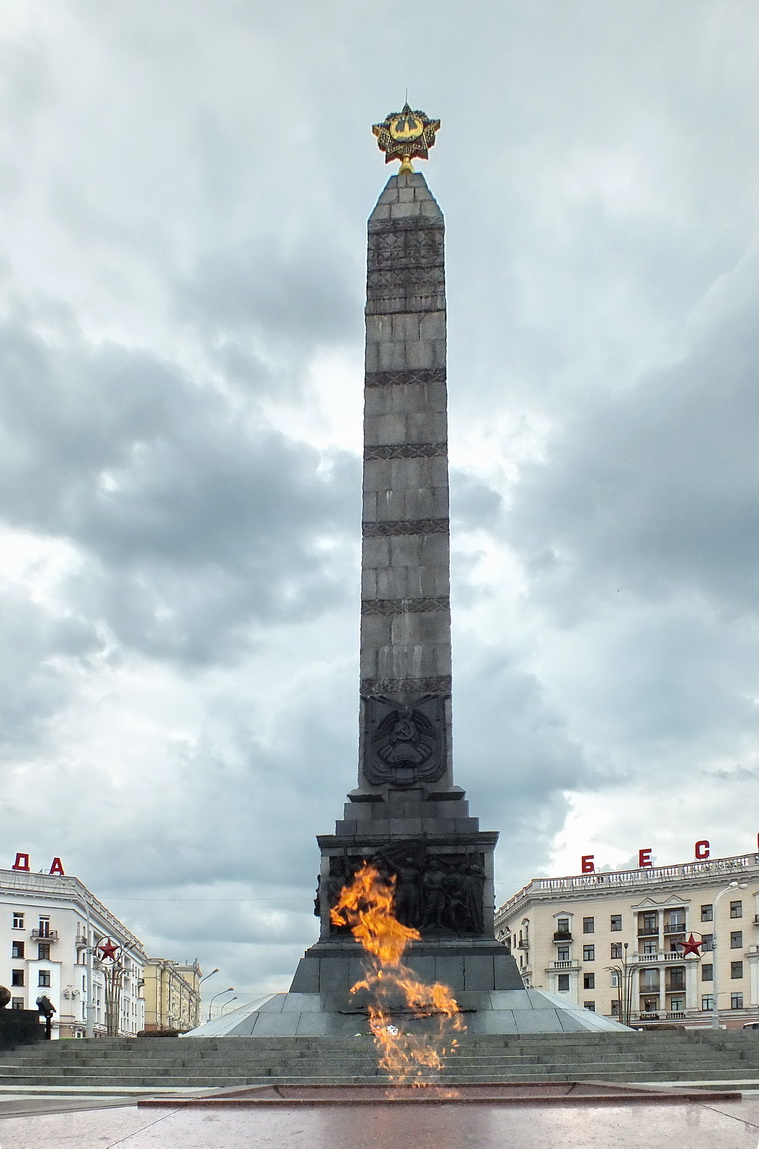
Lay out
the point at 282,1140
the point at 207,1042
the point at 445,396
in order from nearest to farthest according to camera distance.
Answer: the point at 282,1140 → the point at 207,1042 → the point at 445,396

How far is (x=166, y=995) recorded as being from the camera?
11006cm

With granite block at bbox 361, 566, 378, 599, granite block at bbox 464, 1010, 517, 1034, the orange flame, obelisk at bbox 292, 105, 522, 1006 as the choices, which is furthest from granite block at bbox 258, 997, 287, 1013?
granite block at bbox 361, 566, 378, 599

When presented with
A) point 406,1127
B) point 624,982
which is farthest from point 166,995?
point 406,1127

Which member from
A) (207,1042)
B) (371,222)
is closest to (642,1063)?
(207,1042)

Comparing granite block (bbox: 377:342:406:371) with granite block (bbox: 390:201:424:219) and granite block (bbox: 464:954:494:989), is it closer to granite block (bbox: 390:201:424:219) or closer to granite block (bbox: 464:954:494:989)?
granite block (bbox: 390:201:424:219)

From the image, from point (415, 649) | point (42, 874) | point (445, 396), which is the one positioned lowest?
point (42, 874)

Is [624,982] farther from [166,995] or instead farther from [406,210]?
[166,995]

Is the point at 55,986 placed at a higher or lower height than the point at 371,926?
lower

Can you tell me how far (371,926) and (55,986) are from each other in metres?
48.3

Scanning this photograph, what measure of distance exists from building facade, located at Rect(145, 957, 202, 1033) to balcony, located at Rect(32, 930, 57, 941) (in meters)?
31.4

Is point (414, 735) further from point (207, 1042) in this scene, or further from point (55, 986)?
point (55, 986)

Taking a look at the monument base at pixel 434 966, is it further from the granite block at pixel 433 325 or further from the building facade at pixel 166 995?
the building facade at pixel 166 995

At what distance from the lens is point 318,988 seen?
74.9 ft

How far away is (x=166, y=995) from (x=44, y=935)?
161 ft
